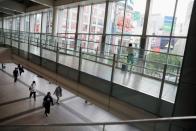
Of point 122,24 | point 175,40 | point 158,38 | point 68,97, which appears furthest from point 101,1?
point 68,97

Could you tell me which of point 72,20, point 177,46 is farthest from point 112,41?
point 72,20

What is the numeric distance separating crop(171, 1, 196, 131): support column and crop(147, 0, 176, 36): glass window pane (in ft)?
A: 18.6

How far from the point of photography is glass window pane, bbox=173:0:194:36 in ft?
26.6

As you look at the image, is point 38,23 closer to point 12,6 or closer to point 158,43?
point 12,6

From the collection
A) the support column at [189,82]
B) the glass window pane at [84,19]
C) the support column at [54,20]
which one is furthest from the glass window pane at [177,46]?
the support column at [54,20]

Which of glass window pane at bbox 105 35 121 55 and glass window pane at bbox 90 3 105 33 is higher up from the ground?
glass window pane at bbox 90 3 105 33

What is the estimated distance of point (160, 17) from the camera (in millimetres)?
9281

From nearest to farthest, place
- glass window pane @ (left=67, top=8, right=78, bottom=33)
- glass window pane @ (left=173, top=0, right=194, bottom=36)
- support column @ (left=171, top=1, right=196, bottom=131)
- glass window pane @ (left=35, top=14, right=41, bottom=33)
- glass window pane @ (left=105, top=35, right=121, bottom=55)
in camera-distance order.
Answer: support column @ (left=171, top=1, right=196, bottom=131)
glass window pane @ (left=173, top=0, right=194, bottom=36)
glass window pane @ (left=105, top=35, right=121, bottom=55)
glass window pane @ (left=67, top=8, right=78, bottom=33)
glass window pane @ (left=35, top=14, right=41, bottom=33)

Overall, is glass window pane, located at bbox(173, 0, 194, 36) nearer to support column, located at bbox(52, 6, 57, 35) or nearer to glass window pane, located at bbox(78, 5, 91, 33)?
glass window pane, located at bbox(78, 5, 91, 33)

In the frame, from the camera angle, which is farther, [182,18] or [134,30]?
[134,30]

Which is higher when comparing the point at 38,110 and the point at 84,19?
the point at 84,19

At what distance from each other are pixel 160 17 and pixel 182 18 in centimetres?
121

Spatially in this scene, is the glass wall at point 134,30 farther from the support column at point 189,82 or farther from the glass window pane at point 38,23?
the glass window pane at point 38,23

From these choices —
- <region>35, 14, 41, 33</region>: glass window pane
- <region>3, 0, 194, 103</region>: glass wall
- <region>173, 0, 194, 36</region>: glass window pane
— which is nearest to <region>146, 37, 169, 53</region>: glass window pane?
<region>3, 0, 194, 103</region>: glass wall
